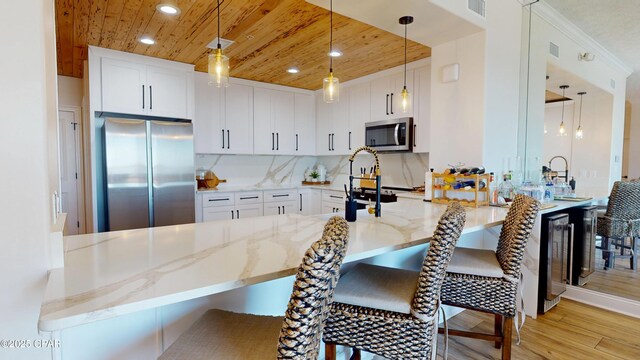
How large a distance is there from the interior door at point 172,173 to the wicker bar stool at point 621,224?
12.8 feet

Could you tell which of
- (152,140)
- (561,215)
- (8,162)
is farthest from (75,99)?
(561,215)

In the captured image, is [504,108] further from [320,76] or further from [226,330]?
[226,330]

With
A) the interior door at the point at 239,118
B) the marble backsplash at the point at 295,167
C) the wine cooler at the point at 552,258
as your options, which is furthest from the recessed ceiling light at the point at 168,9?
the wine cooler at the point at 552,258

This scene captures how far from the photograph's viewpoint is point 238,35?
9.68 feet

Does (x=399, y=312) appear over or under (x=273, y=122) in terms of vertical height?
under

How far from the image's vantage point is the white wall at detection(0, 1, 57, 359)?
887mm

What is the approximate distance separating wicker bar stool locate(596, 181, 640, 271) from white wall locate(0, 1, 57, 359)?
329cm

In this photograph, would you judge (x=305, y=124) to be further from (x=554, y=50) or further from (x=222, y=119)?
(x=554, y=50)

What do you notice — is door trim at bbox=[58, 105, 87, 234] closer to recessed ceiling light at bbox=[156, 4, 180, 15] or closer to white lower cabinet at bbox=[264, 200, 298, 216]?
white lower cabinet at bbox=[264, 200, 298, 216]

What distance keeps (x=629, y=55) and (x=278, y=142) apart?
12.8ft

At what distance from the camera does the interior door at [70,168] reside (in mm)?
4309

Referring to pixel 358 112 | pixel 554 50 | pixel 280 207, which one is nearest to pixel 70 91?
pixel 280 207

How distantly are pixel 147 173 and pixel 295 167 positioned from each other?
2552 mm

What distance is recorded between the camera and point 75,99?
433 centimetres
